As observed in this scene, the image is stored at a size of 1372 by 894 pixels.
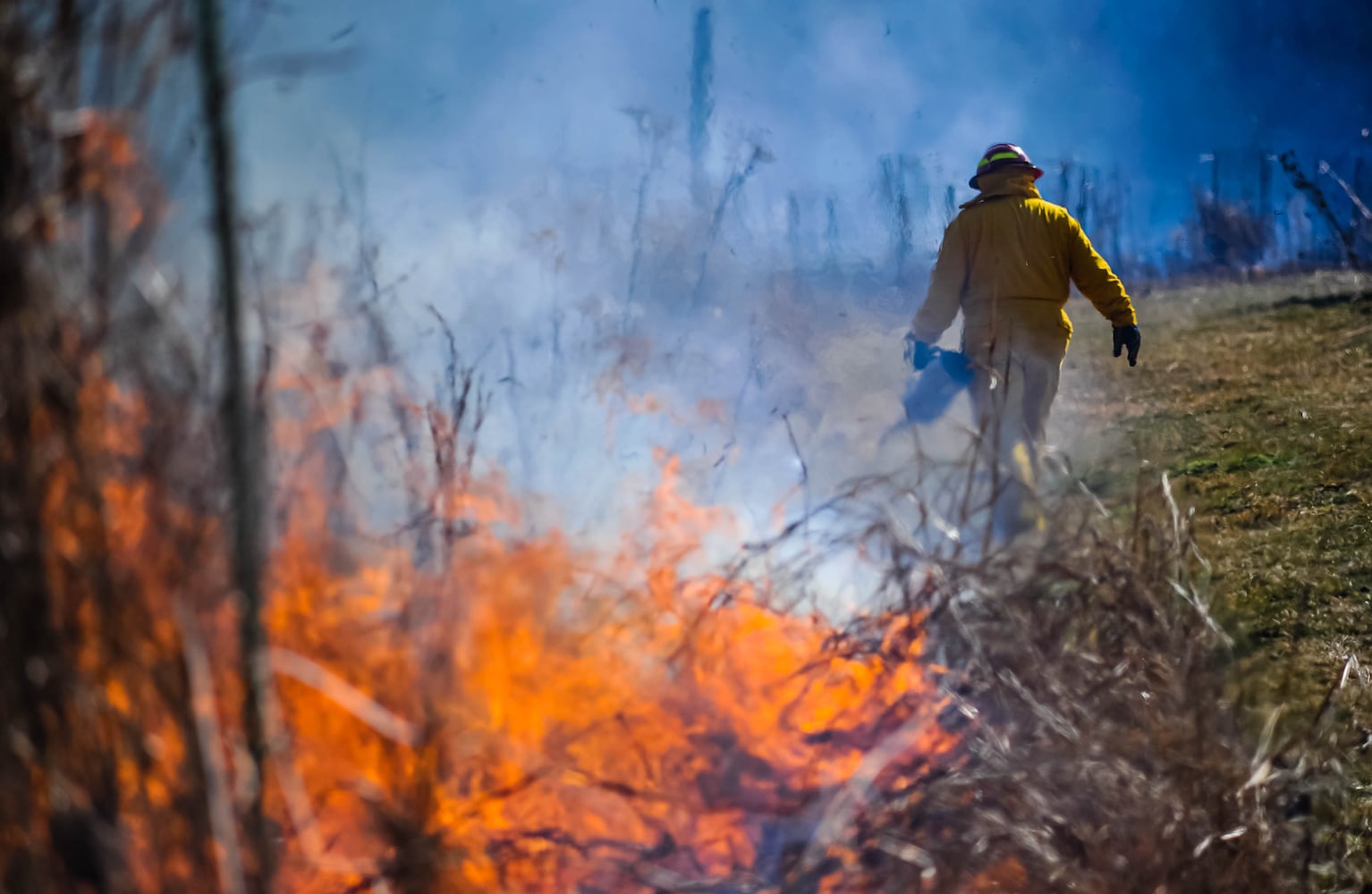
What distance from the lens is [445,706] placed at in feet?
6.97

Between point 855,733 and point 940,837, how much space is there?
39 cm

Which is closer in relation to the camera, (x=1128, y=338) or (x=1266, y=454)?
(x=1128, y=338)

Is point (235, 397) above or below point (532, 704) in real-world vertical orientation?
above

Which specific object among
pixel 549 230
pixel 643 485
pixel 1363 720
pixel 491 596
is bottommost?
pixel 1363 720

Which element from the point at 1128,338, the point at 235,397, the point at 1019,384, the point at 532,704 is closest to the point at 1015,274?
the point at 1019,384

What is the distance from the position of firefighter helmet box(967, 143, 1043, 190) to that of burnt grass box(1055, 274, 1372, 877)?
1.18 metres

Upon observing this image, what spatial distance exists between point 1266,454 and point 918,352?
3.06 m

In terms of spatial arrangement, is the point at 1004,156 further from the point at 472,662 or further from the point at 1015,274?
the point at 472,662

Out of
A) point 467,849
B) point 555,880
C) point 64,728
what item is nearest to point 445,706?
point 467,849

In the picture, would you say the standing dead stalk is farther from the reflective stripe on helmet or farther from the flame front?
the reflective stripe on helmet

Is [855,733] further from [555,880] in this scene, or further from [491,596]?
[491,596]

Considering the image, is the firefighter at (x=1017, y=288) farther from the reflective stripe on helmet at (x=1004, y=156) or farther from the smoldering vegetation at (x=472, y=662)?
the smoldering vegetation at (x=472, y=662)

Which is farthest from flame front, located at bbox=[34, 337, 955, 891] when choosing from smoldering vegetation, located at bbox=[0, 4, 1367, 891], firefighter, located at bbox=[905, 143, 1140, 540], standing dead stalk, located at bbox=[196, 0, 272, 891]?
firefighter, located at bbox=[905, 143, 1140, 540]

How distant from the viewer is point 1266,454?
5.44 metres
